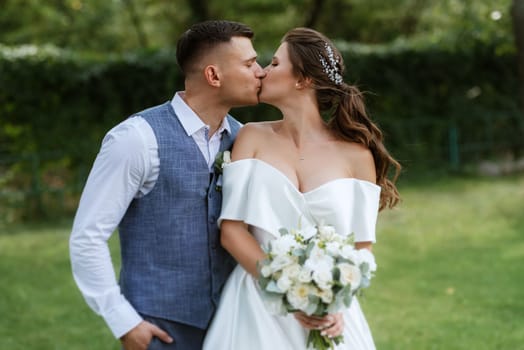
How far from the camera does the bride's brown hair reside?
3.10 meters

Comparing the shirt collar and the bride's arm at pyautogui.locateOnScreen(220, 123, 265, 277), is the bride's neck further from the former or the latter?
the shirt collar

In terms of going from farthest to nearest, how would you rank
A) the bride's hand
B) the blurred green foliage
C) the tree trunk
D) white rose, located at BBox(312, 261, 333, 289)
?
the blurred green foliage < the tree trunk < the bride's hand < white rose, located at BBox(312, 261, 333, 289)

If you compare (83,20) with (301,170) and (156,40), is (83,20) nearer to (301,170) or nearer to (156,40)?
(156,40)

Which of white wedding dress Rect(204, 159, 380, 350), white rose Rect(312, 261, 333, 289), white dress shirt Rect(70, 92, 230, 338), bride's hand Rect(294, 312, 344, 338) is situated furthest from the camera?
white wedding dress Rect(204, 159, 380, 350)

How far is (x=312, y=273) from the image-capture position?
2584 millimetres

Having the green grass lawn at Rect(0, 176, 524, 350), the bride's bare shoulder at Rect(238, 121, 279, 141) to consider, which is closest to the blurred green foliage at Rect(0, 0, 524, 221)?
the green grass lawn at Rect(0, 176, 524, 350)

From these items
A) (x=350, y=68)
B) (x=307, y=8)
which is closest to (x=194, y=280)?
(x=350, y=68)

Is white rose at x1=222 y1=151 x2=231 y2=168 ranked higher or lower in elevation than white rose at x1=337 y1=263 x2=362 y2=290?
higher

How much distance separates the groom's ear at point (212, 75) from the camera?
309cm

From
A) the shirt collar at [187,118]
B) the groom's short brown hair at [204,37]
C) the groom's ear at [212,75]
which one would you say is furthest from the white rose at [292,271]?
the groom's short brown hair at [204,37]

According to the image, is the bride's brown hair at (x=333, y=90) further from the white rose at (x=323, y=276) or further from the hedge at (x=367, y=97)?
the hedge at (x=367, y=97)

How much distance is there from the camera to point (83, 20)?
18.6 m

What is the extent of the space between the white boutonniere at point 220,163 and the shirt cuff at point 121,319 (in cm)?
61

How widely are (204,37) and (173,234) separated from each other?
2.72 feet
